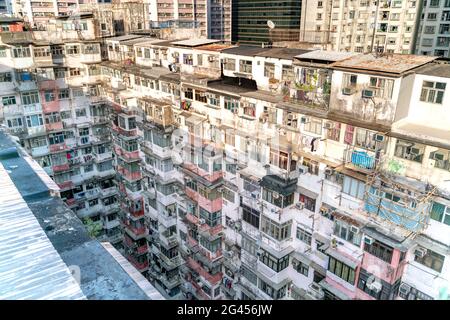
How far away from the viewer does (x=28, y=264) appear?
10211mm

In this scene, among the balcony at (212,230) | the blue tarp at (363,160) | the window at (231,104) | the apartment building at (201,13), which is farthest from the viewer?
the apartment building at (201,13)

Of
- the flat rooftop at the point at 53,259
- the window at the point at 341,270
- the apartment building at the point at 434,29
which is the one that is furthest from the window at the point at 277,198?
the apartment building at the point at 434,29

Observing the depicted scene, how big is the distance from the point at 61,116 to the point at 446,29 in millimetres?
60059

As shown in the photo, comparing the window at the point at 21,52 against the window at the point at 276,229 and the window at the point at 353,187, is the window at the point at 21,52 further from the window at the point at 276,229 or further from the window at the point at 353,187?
the window at the point at 353,187

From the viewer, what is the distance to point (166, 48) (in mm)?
29906

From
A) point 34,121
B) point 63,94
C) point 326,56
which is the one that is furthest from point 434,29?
point 34,121

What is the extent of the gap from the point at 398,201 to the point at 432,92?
549cm

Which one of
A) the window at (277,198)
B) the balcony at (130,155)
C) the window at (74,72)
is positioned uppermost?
the window at (74,72)

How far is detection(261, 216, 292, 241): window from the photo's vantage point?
2129cm

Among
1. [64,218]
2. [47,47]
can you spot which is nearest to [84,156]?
[47,47]

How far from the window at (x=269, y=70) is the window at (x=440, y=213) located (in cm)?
1215

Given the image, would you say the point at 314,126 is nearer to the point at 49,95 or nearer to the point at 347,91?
the point at 347,91

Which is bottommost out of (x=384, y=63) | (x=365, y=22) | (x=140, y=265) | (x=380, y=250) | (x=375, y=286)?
(x=140, y=265)

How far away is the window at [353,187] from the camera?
17456mm
